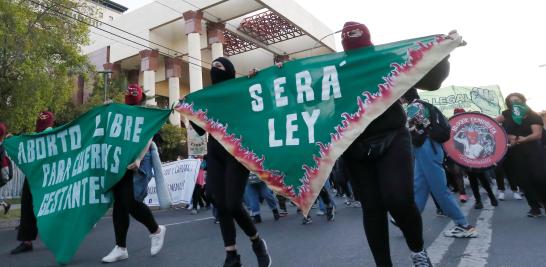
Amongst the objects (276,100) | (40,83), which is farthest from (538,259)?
(40,83)

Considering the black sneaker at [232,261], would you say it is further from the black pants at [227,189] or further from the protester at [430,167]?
the protester at [430,167]

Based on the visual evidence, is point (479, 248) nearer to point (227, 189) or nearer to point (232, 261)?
point (232, 261)

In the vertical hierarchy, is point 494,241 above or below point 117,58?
below

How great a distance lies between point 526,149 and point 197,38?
2658 centimetres

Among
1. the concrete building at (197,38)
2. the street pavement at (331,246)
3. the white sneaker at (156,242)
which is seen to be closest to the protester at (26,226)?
the street pavement at (331,246)

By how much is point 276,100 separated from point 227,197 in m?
0.82

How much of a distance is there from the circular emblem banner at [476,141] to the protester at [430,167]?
3.93ft

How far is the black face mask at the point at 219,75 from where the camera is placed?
3648 mm

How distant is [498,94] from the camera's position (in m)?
15.6

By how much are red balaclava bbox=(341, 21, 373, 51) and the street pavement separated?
67.6 inches

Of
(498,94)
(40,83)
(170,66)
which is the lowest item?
(498,94)

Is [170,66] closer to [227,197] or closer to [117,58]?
[117,58]

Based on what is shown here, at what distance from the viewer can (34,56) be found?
13023 millimetres

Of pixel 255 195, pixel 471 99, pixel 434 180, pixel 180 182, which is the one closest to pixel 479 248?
pixel 434 180
